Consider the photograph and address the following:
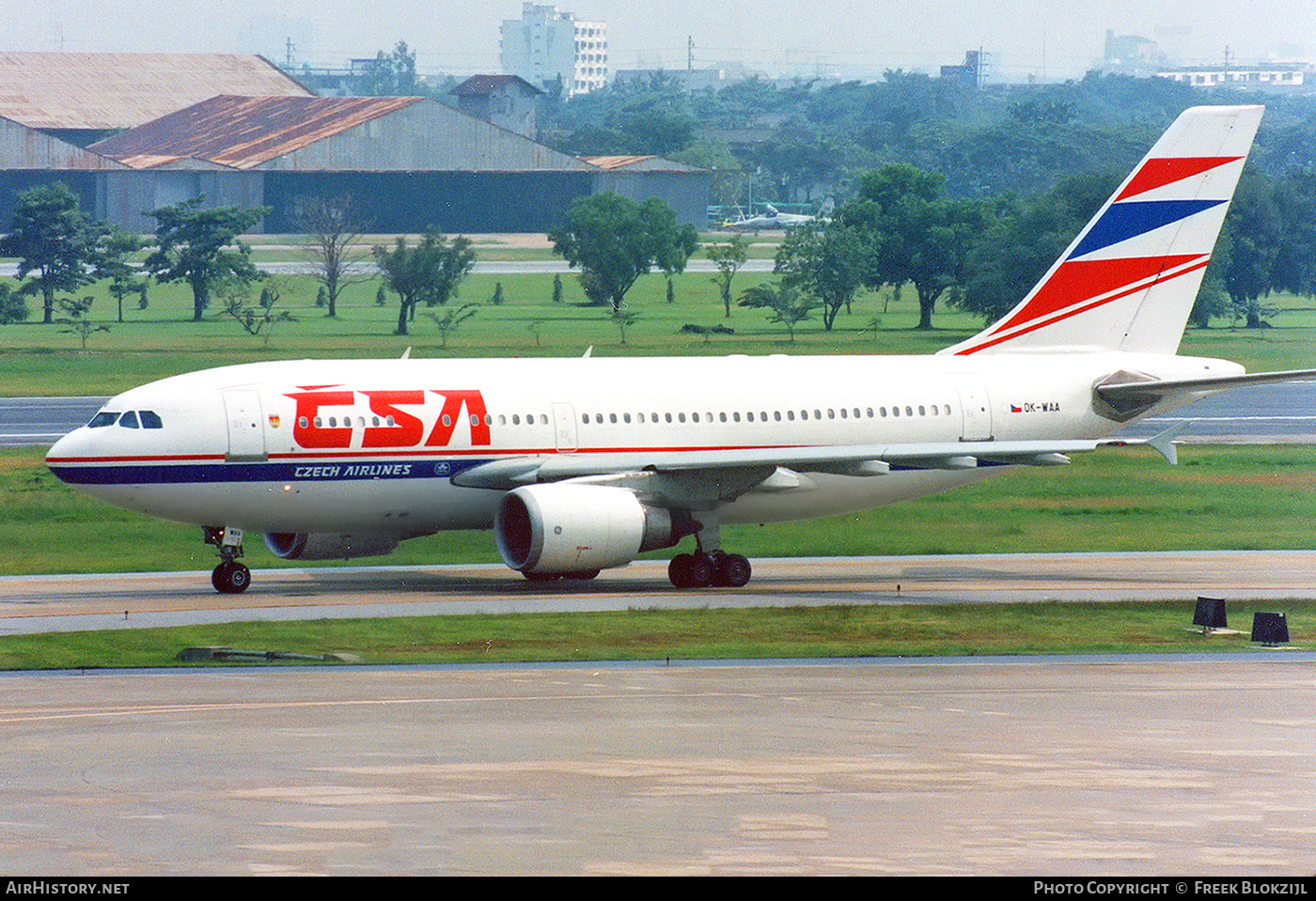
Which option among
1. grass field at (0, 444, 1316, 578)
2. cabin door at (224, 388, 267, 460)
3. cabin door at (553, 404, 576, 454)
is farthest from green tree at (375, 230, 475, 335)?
cabin door at (224, 388, 267, 460)

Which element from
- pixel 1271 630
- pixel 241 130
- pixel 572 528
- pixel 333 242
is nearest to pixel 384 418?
pixel 572 528

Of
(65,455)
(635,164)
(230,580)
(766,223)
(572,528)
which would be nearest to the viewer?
(65,455)

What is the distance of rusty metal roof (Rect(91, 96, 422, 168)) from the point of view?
14262 centimetres

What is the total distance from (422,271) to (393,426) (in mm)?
69941

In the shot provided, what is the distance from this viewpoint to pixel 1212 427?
76.6m

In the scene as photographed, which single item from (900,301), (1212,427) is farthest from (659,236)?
(1212,427)

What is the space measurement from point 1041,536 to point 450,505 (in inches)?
636

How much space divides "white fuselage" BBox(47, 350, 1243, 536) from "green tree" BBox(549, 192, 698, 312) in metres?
73.3

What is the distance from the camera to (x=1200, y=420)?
3150 inches

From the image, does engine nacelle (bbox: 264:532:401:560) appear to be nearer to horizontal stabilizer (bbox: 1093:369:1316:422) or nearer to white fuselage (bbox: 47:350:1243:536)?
white fuselage (bbox: 47:350:1243:536)

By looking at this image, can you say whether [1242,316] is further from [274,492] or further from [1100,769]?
[1100,769]

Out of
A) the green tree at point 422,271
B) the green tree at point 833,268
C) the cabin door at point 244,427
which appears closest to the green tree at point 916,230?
the green tree at point 833,268

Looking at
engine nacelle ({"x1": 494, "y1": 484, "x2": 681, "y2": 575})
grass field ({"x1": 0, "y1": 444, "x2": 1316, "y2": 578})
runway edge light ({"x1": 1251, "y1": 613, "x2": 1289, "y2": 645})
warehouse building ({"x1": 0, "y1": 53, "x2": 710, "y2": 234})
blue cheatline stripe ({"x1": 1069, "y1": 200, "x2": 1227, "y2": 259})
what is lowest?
grass field ({"x1": 0, "y1": 444, "x2": 1316, "y2": 578})

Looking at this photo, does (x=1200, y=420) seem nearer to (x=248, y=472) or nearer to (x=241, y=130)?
(x=248, y=472)
